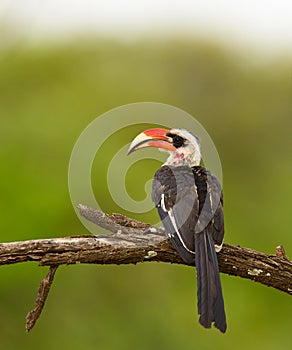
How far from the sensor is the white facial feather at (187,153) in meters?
6.08

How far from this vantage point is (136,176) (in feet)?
57.8

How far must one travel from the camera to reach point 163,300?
53.4 ft

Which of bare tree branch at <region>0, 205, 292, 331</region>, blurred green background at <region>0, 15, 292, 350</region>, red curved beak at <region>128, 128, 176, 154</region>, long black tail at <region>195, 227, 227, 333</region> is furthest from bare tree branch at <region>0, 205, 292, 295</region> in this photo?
blurred green background at <region>0, 15, 292, 350</region>

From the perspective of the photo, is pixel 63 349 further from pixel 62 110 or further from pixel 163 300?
pixel 62 110

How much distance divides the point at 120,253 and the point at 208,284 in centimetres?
52

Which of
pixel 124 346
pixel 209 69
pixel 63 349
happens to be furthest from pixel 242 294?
pixel 209 69

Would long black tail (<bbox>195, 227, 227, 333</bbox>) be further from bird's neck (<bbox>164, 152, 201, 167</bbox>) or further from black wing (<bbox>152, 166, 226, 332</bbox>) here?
bird's neck (<bbox>164, 152, 201, 167</bbox>)

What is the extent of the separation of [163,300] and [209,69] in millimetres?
9947

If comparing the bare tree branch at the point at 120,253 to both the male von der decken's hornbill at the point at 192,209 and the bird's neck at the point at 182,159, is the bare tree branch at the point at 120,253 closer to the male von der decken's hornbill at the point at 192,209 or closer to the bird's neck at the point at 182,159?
the male von der decken's hornbill at the point at 192,209

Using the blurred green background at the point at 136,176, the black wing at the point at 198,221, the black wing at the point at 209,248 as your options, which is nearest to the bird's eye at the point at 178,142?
the black wing at the point at 198,221

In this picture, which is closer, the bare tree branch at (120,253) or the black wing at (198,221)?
the bare tree branch at (120,253)

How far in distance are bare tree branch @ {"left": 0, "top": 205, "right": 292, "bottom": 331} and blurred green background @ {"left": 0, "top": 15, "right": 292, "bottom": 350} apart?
4.98 feet

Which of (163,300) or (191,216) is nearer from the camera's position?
(191,216)

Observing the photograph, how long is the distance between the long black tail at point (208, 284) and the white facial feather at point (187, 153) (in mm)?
844
